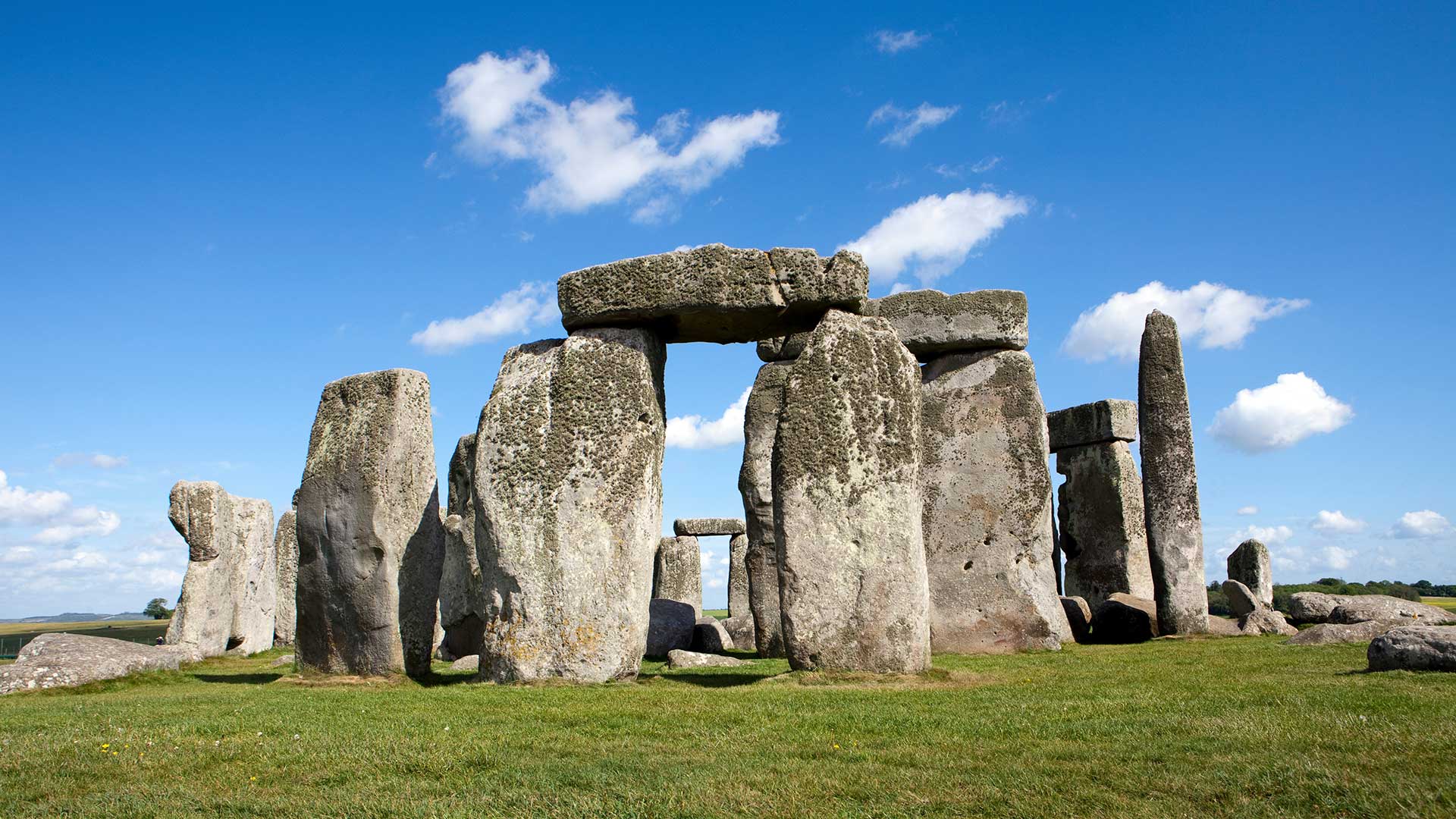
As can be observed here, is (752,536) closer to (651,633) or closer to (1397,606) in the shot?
(651,633)

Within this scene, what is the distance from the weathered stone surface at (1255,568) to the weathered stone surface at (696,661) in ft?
47.0

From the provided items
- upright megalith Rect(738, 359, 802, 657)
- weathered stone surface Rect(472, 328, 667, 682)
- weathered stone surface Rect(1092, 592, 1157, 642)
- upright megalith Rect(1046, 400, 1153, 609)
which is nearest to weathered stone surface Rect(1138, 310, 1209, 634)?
weathered stone surface Rect(1092, 592, 1157, 642)

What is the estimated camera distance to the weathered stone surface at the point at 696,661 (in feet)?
39.2

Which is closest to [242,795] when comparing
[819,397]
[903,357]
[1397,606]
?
[819,397]

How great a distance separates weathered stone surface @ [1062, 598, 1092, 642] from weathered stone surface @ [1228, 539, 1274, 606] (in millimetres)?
7457

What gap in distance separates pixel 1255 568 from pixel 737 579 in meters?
10.5

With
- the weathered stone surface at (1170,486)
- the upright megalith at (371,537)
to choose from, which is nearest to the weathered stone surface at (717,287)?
the upright megalith at (371,537)

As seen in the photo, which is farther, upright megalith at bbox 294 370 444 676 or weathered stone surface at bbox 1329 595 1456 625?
weathered stone surface at bbox 1329 595 1456 625

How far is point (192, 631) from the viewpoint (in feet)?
57.2

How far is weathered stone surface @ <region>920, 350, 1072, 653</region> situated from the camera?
1414 centimetres

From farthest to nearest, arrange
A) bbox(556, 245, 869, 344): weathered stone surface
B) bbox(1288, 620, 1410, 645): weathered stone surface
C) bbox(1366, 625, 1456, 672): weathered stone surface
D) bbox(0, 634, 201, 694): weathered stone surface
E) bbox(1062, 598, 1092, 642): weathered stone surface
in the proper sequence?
1. bbox(1062, 598, 1092, 642): weathered stone surface
2. bbox(1288, 620, 1410, 645): weathered stone surface
3. bbox(0, 634, 201, 694): weathered stone surface
4. bbox(556, 245, 869, 344): weathered stone surface
5. bbox(1366, 625, 1456, 672): weathered stone surface

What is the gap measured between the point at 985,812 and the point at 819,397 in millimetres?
5300

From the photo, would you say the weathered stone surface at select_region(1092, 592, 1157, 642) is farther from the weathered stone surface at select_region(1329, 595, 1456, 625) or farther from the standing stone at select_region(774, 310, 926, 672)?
the standing stone at select_region(774, 310, 926, 672)

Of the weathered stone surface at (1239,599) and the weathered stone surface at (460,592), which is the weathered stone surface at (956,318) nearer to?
the weathered stone surface at (460,592)
